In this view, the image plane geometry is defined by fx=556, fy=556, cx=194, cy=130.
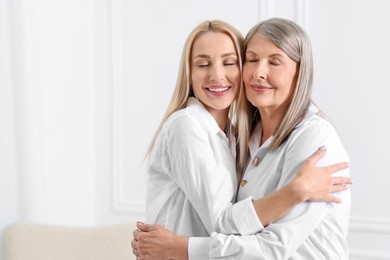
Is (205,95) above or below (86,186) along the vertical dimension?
above

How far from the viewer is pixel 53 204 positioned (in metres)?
2.87

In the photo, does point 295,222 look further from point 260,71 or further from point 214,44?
point 214,44

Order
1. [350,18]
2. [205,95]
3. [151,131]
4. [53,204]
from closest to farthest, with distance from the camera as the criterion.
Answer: [205,95], [350,18], [53,204], [151,131]

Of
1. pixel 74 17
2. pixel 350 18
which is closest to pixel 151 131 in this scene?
pixel 74 17

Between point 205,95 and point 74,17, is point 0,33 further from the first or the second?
point 205,95

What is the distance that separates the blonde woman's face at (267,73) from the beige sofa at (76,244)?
3.56ft

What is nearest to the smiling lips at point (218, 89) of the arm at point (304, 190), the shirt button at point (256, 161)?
the shirt button at point (256, 161)

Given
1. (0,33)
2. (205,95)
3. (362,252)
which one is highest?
(0,33)

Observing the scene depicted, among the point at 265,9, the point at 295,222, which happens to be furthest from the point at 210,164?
the point at 265,9

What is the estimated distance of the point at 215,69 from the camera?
176cm

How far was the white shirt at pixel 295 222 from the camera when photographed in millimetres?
1531

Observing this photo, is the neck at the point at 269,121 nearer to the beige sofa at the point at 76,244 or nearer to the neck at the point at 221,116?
the neck at the point at 221,116

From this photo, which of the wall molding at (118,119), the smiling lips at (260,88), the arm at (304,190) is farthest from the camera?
the wall molding at (118,119)

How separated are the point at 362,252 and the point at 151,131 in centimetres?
128
